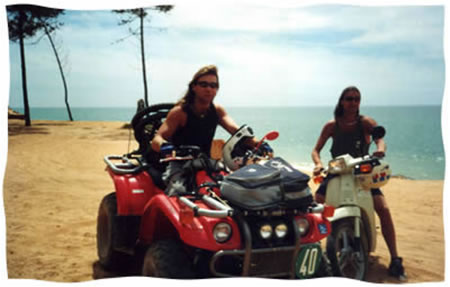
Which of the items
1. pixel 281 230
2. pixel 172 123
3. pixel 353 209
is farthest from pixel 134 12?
pixel 353 209

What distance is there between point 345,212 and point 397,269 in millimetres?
450

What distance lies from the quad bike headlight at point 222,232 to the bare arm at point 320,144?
0.94 meters

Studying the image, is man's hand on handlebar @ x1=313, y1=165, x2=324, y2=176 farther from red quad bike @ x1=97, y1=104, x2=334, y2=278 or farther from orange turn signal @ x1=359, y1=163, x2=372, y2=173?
red quad bike @ x1=97, y1=104, x2=334, y2=278

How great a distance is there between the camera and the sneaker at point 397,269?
2.55 metres

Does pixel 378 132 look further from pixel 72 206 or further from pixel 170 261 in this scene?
pixel 72 206

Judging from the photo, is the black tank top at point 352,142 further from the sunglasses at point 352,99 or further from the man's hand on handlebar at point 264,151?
the man's hand on handlebar at point 264,151

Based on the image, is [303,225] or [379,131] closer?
[303,225]

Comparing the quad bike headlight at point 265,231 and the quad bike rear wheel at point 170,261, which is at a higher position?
the quad bike headlight at point 265,231

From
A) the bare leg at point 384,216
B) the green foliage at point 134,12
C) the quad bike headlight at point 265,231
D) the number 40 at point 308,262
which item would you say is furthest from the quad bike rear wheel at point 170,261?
the green foliage at point 134,12

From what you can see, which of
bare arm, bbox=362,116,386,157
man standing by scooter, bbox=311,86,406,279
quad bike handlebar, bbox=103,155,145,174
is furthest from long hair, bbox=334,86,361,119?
quad bike handlebar, bbox=103,155,145,174

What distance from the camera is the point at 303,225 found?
6.99 ft

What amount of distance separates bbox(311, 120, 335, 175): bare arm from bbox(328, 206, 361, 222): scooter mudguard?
0.31m

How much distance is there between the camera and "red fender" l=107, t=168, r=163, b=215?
2.63 metres

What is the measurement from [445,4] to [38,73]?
7.77ft
